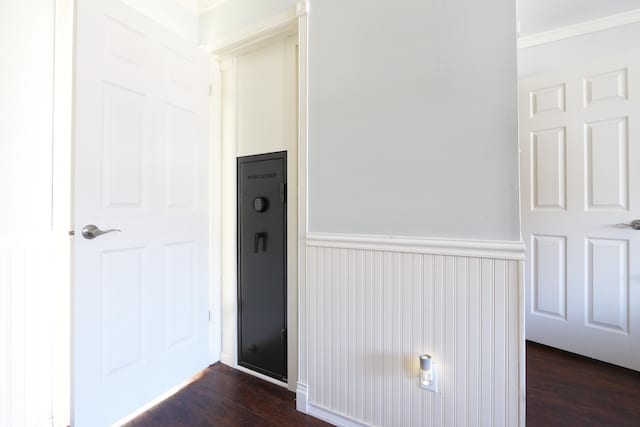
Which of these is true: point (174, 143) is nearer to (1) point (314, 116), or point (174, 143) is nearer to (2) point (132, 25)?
(2) point (132, 25)

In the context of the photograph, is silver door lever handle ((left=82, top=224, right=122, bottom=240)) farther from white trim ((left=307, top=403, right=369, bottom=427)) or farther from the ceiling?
the ceiling

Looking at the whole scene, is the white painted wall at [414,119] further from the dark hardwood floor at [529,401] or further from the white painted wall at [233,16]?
the dark hardwood floor at [529,401]

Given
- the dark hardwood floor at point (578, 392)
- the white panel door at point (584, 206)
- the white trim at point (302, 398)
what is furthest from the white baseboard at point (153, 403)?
the white panel door at point (584, 206)

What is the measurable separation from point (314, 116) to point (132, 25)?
1002 mm

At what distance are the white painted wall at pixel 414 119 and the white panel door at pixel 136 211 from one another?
0.78 meters

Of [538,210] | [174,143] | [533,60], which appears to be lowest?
[538,210]

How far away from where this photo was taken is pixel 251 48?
1833 mm

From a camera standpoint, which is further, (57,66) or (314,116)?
(314,116)

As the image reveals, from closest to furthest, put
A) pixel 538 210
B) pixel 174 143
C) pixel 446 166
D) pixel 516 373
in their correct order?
pixel 516 373, pixel 446 166, pixel 174 143, pixel 538 210

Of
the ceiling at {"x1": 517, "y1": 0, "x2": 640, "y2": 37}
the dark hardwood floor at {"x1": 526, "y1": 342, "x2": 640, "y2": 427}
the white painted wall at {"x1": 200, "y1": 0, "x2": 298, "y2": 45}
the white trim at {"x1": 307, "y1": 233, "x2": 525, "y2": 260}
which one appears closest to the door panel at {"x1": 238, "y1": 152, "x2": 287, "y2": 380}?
the white trim at {"x1": 307, "y1": 233, "x2": 525, "y2": 260}

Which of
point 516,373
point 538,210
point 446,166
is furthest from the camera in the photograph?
point 538,210

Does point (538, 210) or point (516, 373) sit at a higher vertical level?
point (538, 210)

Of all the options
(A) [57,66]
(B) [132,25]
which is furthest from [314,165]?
(A) [57,66]

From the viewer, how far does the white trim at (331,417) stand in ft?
4.52
